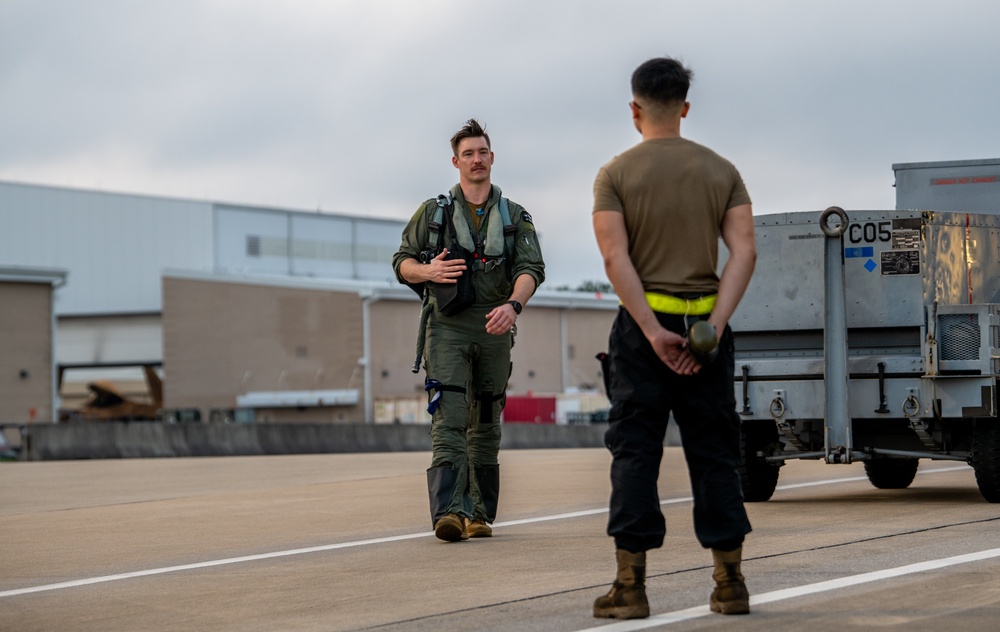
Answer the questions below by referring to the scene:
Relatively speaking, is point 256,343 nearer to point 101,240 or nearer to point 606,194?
point 101,240

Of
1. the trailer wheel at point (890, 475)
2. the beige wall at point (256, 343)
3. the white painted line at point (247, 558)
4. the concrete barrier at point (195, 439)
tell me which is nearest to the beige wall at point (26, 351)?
the beige wall at point (256, 343)

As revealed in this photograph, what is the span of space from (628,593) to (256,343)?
216 feet

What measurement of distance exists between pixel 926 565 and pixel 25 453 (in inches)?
1093

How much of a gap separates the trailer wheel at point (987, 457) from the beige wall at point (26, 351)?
55929mm

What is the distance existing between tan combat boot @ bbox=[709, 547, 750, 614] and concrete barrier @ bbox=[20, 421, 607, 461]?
25.9 m

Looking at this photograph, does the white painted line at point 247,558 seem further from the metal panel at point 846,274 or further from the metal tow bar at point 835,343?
the metal panel at point 846,274

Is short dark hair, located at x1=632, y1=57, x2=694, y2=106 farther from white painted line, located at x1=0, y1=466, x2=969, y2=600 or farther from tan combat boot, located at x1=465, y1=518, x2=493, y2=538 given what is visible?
tan combat boot, located at x1=465, y1=518, x2=493, y2=538

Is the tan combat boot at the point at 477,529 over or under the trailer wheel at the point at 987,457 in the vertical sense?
under

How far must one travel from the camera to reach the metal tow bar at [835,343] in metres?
11.2

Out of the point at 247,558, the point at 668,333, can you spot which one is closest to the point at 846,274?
the point at 247,558

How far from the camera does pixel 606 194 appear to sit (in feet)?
18.7

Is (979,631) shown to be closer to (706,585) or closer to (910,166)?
(706,585)

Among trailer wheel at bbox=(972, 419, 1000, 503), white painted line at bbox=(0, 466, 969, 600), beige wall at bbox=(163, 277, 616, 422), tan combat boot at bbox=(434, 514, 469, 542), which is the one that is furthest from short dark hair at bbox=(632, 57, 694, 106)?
→ beige wall at bbox=(163, 277, 616, 422)

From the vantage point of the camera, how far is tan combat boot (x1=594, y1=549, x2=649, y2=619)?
18.1ft
